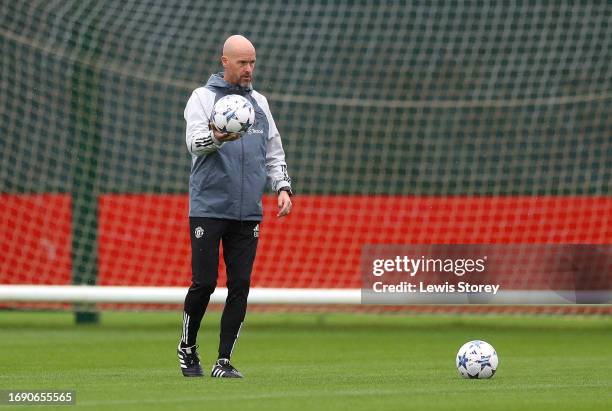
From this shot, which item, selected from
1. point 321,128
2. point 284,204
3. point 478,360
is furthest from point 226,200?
point 321,128

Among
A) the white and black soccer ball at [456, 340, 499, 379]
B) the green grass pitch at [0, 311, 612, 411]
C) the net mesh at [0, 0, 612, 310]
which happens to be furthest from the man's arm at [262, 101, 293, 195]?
the net mesh at [0, 0, 612, 310]

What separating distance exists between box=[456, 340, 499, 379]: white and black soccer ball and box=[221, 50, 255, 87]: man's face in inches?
72.1

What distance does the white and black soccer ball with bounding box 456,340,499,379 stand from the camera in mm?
7129

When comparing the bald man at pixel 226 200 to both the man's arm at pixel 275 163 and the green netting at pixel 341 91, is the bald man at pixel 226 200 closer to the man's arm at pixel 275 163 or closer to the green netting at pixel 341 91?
the man's arm at pixel 275 163

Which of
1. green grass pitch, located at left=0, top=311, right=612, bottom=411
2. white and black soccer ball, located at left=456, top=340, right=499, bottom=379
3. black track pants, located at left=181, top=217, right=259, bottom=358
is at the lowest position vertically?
green grass pitch, located at left=0, top=311, right=612, bottom=411

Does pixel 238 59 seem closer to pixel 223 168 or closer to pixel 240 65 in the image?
pixel 240 65

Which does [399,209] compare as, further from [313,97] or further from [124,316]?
[124,316]

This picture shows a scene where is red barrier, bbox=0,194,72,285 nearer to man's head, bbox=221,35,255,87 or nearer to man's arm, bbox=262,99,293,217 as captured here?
man's arm, bbox=262,99,293,217

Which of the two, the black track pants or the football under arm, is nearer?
the football under arm

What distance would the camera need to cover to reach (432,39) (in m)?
15.7

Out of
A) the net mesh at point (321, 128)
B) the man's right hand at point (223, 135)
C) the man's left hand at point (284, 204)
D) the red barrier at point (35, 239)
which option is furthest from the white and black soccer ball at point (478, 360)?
the red barrier at point (35, 239)

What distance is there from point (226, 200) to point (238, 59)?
733 millimetres

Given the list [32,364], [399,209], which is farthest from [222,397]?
[399,209]

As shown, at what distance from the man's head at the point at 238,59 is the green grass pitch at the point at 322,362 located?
158 centimetres
